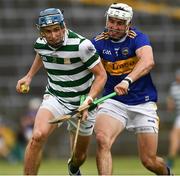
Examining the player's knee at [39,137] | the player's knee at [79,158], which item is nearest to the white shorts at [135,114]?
the player's knee at [79,158]

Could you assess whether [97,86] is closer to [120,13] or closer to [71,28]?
[120,13]

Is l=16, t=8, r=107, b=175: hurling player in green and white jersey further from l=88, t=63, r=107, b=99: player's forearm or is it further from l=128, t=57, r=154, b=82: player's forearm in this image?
l=128, t=57, r=154, b=82: player's forearm

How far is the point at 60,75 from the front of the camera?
1129cm

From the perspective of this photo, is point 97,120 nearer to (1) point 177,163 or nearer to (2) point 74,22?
(1) point 177,163

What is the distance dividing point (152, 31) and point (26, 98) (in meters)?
3.71

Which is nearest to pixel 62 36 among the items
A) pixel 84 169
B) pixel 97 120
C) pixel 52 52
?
pixel 52 52

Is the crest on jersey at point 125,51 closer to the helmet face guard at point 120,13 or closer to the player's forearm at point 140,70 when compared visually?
the helmet face guard at point 120,13

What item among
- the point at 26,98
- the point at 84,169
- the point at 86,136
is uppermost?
the point at 86,136

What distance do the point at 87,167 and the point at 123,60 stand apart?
764 centimetres

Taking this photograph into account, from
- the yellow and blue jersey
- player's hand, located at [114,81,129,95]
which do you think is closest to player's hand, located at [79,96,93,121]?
player's hand, located at [114,81,129,95]

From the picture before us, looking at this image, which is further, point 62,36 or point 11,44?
point 11,44

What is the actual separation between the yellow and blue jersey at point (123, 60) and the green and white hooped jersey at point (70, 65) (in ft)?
1.25

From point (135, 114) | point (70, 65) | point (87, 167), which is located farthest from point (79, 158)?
point (87, 167)

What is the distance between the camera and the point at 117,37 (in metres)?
11.7
